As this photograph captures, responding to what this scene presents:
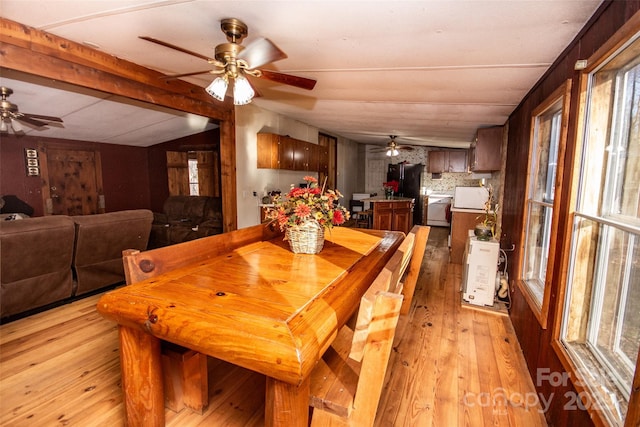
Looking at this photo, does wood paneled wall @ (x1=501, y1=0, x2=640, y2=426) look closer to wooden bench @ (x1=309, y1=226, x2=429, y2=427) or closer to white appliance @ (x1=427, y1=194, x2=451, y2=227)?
→ wooden bench @ (x1=309, y1=226, x2=429, y2=427)

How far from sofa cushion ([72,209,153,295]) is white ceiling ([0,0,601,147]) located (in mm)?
1577

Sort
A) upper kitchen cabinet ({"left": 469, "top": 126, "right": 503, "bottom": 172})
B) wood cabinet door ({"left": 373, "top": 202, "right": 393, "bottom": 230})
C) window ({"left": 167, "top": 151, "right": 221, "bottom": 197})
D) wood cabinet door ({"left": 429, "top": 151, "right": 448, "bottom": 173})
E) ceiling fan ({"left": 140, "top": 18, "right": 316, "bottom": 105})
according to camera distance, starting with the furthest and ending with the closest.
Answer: wood cabinet door ({"left": 429, "top": 151, "right": 448, "bottom": 173}) < window ({"left": 167, "top": 151, "right": 221, "bottom": 197}) < wood cabinet door ({"left": 373, "top": 202, "right": 393, "bottom": 230}) < upper kitchen cabinet ({"left": 469, "top": 126, "right": 503, "bottom": 172}) < ceiling fan ({"left": 140, "top": 18, "right": 316, "bottom": 105})

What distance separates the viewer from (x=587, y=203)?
1523 millimetres

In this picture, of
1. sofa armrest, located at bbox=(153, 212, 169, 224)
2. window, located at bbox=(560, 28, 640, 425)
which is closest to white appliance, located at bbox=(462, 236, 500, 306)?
window, located at bbox=(560, 28, 640, 425)

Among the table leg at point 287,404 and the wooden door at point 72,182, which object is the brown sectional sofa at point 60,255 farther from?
the wooden door at point 72,182

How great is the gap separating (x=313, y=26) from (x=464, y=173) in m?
7.36

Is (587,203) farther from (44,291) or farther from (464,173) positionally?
(464,173)

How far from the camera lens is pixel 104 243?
10.2ft

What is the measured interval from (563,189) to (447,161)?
6.61 m

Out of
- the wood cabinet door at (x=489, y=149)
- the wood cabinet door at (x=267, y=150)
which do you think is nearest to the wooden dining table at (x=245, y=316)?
the wood cabinet door at (x=267, y=150)

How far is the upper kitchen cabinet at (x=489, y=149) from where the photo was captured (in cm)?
401

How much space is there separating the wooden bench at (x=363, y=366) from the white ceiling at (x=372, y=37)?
1295mm

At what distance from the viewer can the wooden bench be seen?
999 mm

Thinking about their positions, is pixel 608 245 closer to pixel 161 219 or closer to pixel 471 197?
pixel 471 197
